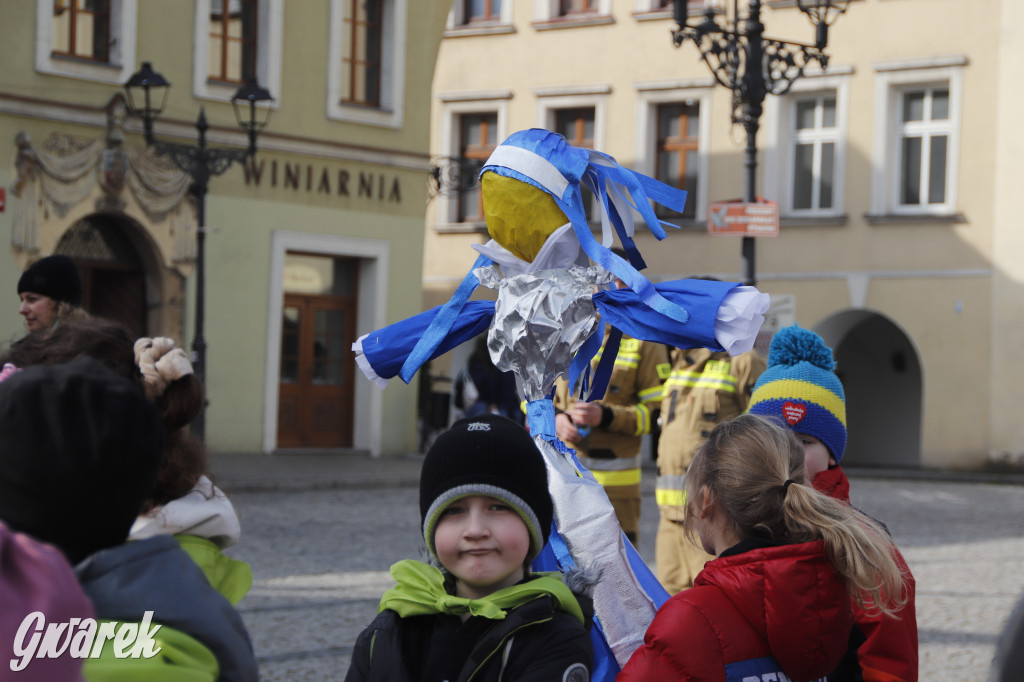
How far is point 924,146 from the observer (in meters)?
23.0

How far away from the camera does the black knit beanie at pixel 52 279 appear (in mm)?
5949

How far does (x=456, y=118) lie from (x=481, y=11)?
7.41ft

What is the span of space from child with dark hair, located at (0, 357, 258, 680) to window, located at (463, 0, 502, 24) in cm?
2606

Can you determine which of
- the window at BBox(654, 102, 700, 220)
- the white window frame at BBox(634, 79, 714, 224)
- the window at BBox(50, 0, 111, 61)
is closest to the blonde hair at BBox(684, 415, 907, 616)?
the window at BBox(50, 0, 111, 61)

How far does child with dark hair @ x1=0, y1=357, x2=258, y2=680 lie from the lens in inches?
61.1

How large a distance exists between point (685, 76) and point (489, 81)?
419 cm

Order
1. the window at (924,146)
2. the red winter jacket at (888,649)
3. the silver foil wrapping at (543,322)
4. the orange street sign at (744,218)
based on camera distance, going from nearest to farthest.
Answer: the red winter jacket at (888,649) < the silver foil wrapping at (543,322) < the orange street sign at (744,218) < the window at (924,146)

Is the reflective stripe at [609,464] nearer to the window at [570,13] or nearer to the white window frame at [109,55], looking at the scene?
the white window frame at [109,55]

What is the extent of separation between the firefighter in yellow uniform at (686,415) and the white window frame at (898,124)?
17631mm

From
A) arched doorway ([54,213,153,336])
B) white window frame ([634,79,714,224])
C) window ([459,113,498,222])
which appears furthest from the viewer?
window ([459,113,498,222])

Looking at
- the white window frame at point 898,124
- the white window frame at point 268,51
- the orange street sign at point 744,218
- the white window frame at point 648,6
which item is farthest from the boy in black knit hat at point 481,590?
the white window frame at point 648,6

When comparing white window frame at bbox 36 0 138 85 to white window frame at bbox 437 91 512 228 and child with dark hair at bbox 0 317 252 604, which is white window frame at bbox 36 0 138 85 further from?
child with dark hair at bbox 0 317 252 604

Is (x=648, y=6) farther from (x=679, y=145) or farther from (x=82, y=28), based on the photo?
(x=82, y=28)

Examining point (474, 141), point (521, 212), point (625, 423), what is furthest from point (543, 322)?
point (474, 141)
